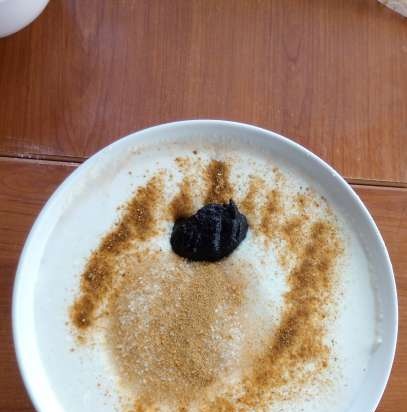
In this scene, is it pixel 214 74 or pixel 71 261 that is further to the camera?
pixel 214 74

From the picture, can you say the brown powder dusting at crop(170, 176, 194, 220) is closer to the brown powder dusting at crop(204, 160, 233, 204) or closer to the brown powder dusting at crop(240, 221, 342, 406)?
the brown powder dusting at crop(204, 160, 233, 204)

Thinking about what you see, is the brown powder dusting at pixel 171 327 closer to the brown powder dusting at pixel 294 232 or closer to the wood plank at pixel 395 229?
the brown powder dusting at pixel 294 232

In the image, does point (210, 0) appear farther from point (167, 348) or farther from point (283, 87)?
point (167, 348)

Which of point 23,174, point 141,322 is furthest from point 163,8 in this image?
point 141,322

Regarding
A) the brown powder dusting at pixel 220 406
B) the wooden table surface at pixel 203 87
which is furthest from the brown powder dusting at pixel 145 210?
the brown powder dusting at pixel 220 406

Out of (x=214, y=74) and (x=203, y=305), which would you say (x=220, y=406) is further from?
(x=214, y=74)

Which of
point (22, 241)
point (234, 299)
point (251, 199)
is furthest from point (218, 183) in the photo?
point (22, 241)
